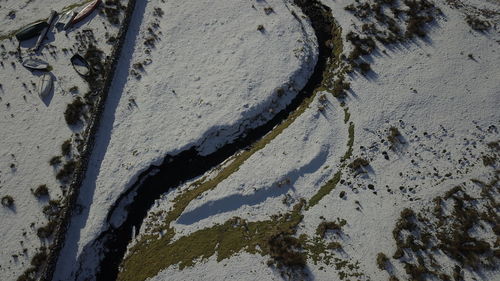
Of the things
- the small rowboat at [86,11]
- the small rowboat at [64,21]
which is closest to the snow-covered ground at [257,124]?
the small rowboat at [64,21]

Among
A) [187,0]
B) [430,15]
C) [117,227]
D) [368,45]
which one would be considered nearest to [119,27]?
[187,0]

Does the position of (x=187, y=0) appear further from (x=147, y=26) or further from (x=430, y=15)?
(x=430, y=15)

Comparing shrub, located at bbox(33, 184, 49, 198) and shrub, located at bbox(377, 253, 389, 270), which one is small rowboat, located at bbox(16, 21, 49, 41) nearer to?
shrub, located at bbox(33, 184, 49, 198)

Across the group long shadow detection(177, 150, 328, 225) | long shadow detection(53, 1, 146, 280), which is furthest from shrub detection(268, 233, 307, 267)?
long shadow detection(53, 1, 146, 280)

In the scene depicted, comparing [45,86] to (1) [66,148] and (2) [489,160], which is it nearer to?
(1) [66,148]

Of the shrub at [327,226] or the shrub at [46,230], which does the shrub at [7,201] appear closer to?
the shrub at [46,230]
